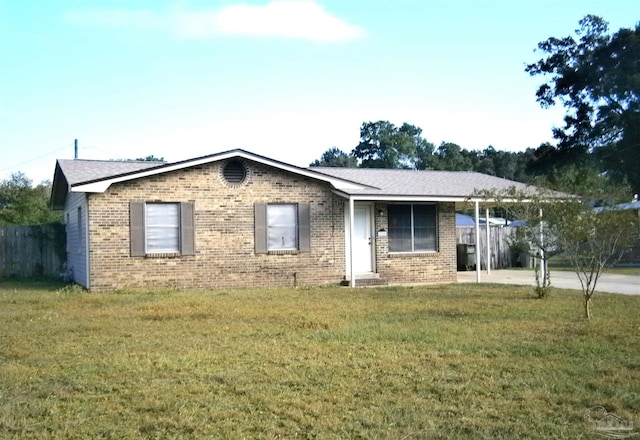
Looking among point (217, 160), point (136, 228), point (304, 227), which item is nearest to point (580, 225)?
point (304, 227)

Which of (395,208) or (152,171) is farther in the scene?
(395,208)

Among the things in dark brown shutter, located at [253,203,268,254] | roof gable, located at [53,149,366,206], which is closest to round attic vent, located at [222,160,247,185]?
roof gable, located at [53,149,366,206]

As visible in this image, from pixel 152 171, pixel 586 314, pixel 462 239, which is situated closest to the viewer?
pixel 586 314

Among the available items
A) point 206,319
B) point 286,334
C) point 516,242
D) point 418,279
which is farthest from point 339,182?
point 286,334

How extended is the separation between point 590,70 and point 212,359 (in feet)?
104

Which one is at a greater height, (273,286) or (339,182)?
(339,182)

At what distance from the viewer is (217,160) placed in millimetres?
15164

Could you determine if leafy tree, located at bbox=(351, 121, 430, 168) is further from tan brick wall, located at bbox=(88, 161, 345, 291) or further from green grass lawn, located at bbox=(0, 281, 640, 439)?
green grass lawn, located at bbox=(0, 281, 640, 439)

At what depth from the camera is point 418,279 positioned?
17.5 m

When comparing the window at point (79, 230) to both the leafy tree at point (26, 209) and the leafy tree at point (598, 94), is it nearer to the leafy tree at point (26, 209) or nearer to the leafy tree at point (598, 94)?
the leafy tree at point (26, 209)

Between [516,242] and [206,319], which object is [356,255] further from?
[206,319]

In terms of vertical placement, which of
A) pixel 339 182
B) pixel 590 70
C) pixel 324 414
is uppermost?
pixel 590 70

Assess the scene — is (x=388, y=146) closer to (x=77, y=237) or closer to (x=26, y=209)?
(x=26, y=209)

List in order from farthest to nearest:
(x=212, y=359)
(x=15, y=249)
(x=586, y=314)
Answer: (x=15, y=249) < (x=586, y=314) < (x=212, y=359)
